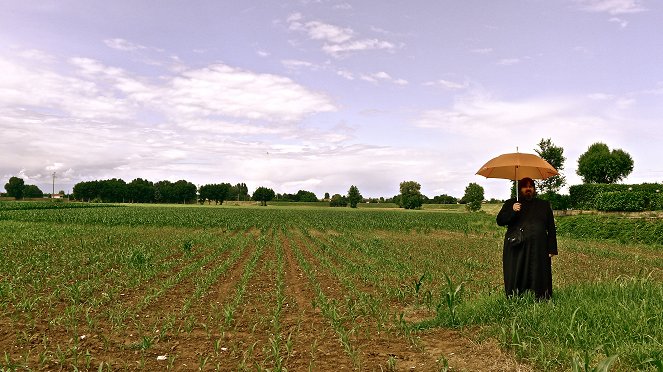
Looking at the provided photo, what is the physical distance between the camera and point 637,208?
3297 cm

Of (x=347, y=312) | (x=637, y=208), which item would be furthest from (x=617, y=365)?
(x=637, y=208)

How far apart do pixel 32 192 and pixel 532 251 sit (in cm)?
18867

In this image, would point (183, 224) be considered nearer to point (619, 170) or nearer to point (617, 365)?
point (617, 365)

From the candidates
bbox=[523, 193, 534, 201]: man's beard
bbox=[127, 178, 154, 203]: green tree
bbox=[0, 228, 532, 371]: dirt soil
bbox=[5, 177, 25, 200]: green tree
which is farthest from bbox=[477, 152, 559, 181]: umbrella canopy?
bbox=[5, 177, 25, 200]: green tree

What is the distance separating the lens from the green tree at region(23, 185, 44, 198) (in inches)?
6058

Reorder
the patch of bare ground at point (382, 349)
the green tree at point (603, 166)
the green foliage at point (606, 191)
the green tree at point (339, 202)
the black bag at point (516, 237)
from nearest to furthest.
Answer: the patch of bare ground at point (382, 349), the black bag at point (516, 237), the green foliage at point (606, 191), the green tree at point (603, 166), the green tree at point (339, 202)

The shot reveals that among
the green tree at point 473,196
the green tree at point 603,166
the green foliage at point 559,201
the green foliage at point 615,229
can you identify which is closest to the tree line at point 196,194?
the green tree at point 473,196

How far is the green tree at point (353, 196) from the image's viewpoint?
12369 centimetres

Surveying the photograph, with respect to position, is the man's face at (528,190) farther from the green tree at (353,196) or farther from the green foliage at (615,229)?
the green tree at (353,196)

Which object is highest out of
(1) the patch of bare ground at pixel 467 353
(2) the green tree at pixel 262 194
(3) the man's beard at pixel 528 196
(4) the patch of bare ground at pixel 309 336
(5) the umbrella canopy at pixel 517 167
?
(2) the green tree at pixel 262 194

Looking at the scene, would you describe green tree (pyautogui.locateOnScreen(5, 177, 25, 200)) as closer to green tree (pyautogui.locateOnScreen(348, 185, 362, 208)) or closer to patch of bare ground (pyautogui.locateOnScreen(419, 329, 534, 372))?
green tree (pyautogui.locateOnScreen(348, 185, 362, 208))

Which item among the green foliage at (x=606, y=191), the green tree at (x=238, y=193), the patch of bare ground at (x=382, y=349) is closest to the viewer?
the patch of bare ground at (x=382, y=349)

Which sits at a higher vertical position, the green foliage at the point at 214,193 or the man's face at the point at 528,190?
the green foliage at the point at 214,193

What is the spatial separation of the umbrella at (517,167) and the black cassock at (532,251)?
0.63 m
